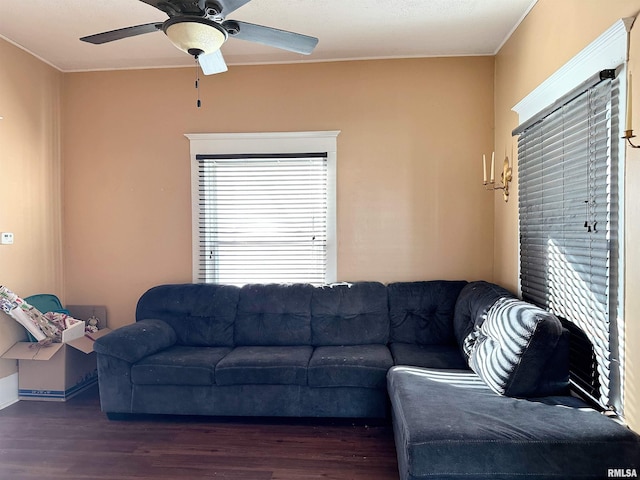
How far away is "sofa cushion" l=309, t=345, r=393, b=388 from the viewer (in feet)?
9.22

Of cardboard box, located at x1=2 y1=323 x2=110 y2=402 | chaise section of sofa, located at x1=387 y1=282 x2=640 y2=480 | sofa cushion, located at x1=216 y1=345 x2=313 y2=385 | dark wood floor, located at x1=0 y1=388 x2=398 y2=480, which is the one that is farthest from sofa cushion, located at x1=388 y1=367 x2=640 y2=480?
cardboard box, located at x1=2 y1=323 x2=110 y2=402

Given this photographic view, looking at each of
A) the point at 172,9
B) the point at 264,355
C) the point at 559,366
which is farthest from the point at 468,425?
the point at 172,9

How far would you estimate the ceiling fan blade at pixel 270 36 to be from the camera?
2047mm

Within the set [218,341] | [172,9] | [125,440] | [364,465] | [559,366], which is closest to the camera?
[172,9]

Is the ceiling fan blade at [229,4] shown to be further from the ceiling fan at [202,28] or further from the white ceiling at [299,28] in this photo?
the white ceiling at [299,28]

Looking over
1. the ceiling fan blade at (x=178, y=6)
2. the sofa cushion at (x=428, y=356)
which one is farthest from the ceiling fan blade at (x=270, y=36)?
the sofa cushion at (x=428, y=356)

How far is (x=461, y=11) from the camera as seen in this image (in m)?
2.92

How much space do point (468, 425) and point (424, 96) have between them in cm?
279

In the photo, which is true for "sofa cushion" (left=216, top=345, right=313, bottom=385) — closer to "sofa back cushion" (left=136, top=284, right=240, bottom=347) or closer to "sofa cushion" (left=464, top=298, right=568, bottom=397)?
"sofa back cushion" (left=136, top=284, right=240, bottom=347)

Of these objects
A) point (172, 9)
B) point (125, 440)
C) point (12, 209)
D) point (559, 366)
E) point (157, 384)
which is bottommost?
point (125, 440)

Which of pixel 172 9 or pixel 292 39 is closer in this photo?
pixel 172 9

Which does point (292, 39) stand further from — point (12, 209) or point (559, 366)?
point (12, 209)

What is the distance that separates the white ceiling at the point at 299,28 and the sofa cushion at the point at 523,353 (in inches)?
84.2

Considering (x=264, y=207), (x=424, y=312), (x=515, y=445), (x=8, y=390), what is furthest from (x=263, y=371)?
(x=8, y=390)
